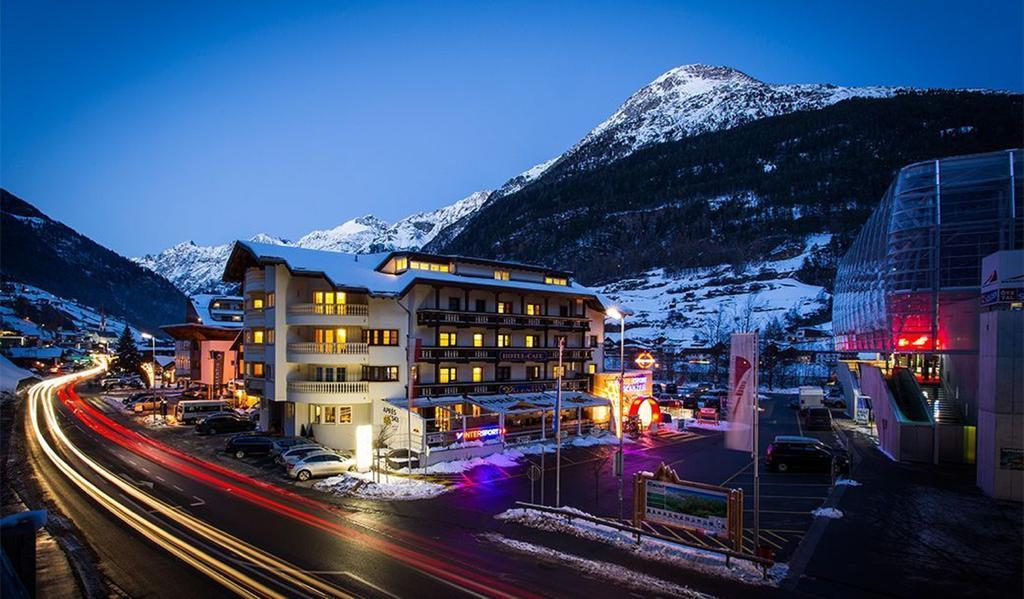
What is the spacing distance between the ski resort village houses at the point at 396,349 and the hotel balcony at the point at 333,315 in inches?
3.0

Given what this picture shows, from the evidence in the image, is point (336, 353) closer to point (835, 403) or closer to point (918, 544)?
point (918, 544)

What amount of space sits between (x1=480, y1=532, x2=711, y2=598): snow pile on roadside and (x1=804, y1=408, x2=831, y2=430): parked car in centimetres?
4066

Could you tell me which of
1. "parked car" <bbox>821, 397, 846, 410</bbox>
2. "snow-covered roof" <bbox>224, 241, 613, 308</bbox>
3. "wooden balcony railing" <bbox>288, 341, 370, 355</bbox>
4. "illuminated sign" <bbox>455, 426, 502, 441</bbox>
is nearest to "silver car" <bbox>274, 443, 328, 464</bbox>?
"wooden balcony railing" <bbox>288, 341, 370, 355</bbox>

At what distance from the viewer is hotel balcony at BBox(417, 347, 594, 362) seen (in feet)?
138

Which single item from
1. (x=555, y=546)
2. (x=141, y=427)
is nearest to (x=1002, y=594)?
(x=555, y=546)

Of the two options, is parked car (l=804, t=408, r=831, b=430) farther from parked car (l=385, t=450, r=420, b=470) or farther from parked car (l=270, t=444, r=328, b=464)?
parked car (l=270, t=444, r=328, b=464)

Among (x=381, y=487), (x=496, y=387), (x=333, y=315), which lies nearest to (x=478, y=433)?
(x=496, y=387)

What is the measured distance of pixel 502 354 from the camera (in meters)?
46.3

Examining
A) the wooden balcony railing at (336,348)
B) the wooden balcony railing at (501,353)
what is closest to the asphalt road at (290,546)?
the wooden balcony railing at (336,348)

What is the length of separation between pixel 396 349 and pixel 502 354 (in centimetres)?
900

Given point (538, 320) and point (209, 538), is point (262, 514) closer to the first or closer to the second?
point (209, 538)

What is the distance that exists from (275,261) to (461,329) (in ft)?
48.0

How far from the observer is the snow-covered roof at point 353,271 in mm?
40344

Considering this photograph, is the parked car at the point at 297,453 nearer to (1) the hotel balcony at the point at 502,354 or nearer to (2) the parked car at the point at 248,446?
(2) the parked car at the point at 248,446
